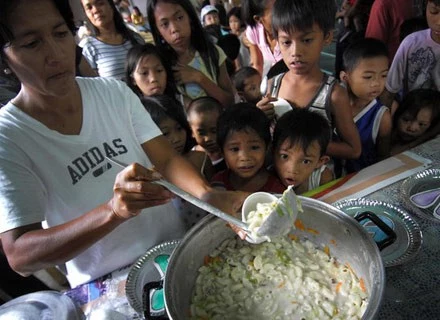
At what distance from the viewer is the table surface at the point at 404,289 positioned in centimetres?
79

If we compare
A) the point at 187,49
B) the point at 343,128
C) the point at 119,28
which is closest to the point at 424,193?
the point at 343,128

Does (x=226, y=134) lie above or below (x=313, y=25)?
below

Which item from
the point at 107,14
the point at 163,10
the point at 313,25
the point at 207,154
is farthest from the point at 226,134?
the point at 107,14

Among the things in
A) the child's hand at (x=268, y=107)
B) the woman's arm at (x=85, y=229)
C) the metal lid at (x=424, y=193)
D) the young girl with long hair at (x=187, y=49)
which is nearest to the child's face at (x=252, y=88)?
the young girl with long hair at (x=187, y=49)

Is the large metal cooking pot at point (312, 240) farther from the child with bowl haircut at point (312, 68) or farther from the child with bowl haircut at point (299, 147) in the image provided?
the child with bowl haircut at point (312, 68)

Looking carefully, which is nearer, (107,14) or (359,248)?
(359,248)

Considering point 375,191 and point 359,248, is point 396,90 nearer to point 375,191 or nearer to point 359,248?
point 375,191

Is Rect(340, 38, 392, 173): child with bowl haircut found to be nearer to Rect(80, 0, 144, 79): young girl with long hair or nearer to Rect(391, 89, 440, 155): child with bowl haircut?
Rect(391, 89, 440, 155): child with bowl haircut

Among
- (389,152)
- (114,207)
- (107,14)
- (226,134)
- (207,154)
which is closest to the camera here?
(114,207)

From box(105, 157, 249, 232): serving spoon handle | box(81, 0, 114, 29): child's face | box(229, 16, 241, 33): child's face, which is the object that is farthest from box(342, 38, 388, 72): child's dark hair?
box(229, 16, 241, 33): child's face

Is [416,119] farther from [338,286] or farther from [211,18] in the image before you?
[211,18]

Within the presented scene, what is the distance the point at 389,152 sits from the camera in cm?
177

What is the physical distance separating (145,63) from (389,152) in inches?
57.3

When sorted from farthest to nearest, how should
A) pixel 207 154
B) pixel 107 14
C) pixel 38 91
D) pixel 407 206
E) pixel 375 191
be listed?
pixel 107 14
pixel 207 154
pixel 375 191
pixel 407 206
pixel 38 91
